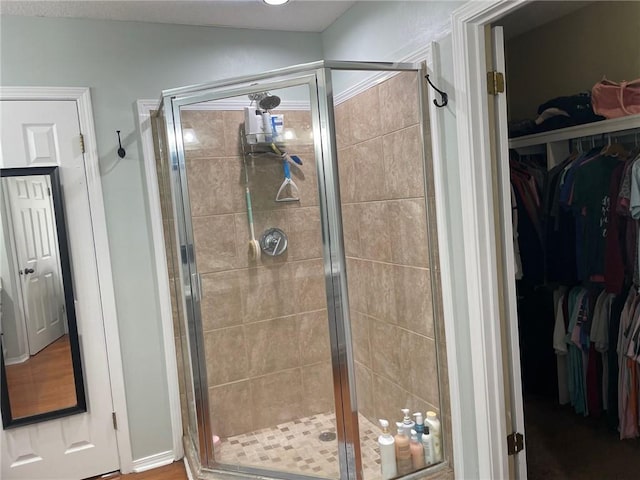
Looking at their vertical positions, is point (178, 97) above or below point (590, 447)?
above

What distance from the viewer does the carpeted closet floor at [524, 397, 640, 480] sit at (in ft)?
7.89

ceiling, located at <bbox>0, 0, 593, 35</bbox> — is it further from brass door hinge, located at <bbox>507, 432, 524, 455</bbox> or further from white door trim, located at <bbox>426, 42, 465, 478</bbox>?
brass door hinge, located at <bbox>507, 432, 524, 455</bbox>

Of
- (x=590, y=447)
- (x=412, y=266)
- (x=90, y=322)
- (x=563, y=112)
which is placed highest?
(x=563, y=112)

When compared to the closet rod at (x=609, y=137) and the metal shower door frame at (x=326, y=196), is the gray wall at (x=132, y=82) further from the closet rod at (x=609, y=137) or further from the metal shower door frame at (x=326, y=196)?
the closet rod at (x=609, y=137)

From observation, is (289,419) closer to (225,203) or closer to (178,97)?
(225,203)

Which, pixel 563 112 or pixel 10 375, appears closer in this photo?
pixel 10 375

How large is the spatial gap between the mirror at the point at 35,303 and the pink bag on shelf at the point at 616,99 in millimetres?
2766

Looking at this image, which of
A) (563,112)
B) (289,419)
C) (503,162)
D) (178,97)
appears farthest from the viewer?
(563,112)

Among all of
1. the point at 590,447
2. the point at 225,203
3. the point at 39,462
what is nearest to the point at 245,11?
the point at 225,203

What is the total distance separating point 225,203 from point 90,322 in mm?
933

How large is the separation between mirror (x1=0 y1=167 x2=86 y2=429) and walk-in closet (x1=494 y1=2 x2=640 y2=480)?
240 centimetres

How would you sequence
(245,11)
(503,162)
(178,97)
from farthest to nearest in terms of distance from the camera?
(245,11), (178,97), (503,162)

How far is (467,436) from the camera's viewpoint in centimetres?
209

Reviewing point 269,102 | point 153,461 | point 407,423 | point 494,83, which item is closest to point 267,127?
point 269,102
